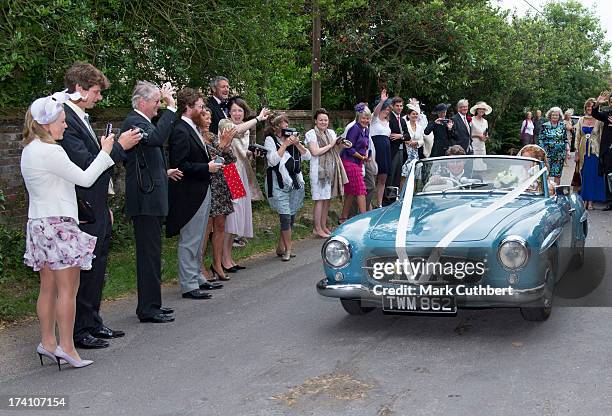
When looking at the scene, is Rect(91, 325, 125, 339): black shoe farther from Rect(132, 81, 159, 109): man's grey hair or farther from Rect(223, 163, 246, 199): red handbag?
Rect(223, 163, 246, 199): red handbag

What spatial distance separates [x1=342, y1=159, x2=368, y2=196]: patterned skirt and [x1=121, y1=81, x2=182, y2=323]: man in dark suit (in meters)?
6.10

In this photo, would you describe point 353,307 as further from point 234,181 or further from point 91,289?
point 234,181

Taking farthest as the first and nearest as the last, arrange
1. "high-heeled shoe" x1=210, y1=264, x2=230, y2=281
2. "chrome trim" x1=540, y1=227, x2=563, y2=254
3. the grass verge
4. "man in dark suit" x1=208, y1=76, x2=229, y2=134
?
"man in dark suit" x1=208, y1=76, x2=229, y2=134, "high-heeled shoe" x1=210, y1=264, x2=230, y2=281, the grass verge, "chrome trim" x1=540, y1=227, x2=563, y2=254

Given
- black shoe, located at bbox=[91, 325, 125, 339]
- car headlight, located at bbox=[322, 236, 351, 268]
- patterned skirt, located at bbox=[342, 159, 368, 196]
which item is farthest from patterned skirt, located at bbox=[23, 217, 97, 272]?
patterned skirt, located at bbox=[342, 159, 368, 196]

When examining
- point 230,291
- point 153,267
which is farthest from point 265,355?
point 230,291

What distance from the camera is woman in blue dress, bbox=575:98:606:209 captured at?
16.7 metres

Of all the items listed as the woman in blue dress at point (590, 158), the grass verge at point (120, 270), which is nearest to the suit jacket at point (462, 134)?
the woman in blue dress at point (590, 158)

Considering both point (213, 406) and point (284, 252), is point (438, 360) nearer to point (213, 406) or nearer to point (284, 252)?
point (213, 406)

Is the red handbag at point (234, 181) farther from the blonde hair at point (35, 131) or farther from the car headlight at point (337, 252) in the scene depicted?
the blonde hair at point (35, 131)

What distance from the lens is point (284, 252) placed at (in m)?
11.4

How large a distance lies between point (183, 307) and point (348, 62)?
508 inches

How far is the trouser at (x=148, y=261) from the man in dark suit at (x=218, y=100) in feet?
10.9

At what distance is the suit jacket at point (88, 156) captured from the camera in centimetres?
659

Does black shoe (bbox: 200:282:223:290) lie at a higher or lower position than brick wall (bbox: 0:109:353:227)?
lower
